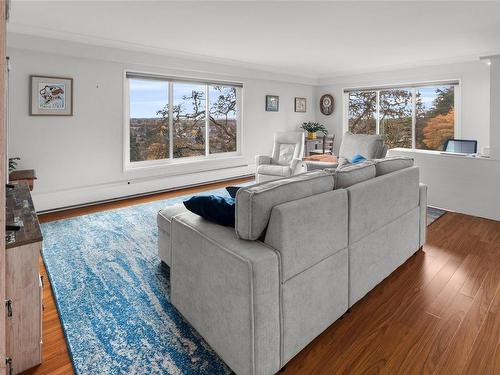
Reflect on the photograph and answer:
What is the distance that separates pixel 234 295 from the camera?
1.53 meters

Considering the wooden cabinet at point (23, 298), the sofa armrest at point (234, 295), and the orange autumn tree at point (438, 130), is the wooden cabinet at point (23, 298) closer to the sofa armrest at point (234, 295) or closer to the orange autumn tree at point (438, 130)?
the sofa armrest at point (234, 295)

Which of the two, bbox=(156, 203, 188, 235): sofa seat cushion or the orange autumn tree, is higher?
the orange autumn tree

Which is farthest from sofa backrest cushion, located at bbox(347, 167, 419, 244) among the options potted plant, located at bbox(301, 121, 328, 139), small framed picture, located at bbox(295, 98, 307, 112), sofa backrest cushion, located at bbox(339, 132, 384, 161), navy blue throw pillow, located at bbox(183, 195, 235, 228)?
small framed picture, located at bbox(295, 98, 307, 112)

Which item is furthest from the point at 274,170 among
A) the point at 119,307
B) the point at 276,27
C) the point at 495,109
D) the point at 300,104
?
the point at 119,307

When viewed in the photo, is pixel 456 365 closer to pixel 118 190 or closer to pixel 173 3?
pixel 173 3

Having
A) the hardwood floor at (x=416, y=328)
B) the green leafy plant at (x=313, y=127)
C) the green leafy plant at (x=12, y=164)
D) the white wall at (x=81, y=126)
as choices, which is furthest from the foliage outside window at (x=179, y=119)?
the hardwood floor at (x=416, y=328)

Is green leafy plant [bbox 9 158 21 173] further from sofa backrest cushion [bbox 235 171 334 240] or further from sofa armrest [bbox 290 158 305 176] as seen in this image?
sofa armrest [bbox 290 158 305 176]

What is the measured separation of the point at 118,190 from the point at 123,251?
87.9 inches

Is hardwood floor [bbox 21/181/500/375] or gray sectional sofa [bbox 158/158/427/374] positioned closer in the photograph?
gray sectional sofa [bbox 158/158/427/374]

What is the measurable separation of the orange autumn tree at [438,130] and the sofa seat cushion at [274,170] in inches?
128

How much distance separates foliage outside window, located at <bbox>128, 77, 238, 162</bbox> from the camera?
539 cm

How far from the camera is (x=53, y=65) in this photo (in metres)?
4.32

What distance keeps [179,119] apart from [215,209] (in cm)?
444

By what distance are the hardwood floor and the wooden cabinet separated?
10 centimetres
